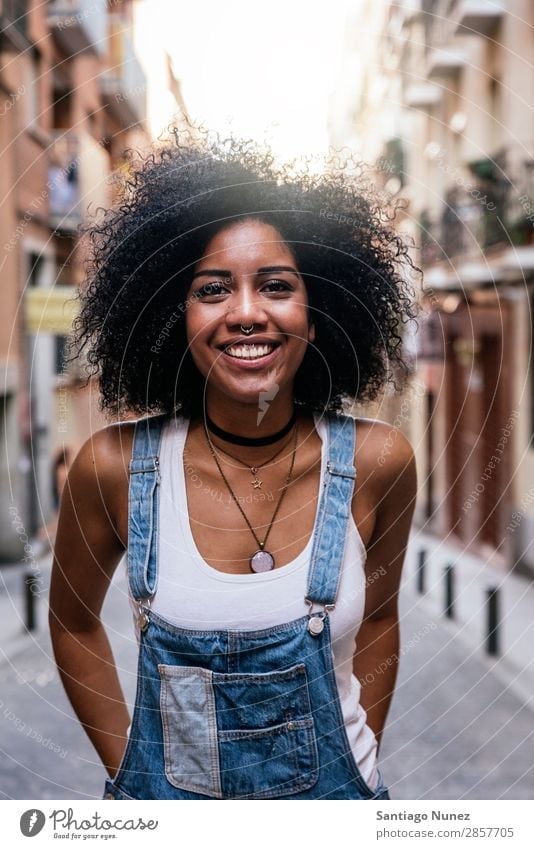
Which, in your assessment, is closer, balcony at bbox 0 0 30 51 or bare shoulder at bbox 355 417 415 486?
bare shoulder at bbox 355 417 415 486

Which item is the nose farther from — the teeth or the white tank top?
the white tank top

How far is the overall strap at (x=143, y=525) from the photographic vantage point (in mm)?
1365

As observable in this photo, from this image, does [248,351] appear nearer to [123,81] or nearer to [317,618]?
[317,618]

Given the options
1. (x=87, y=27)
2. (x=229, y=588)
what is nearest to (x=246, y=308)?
(x=229, y=588)

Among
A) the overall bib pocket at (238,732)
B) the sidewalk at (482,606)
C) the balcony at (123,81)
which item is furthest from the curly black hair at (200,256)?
the sidewalk at (482,606)

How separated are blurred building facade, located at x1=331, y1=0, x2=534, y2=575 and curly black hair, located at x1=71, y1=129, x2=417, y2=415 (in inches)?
8.0

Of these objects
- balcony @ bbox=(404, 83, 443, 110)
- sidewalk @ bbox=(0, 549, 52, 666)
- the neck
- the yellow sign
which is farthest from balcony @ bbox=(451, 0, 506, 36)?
the neck

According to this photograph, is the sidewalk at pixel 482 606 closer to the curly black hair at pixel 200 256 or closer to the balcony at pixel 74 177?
the balcony at pixel 74 177

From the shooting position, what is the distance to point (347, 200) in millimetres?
1534

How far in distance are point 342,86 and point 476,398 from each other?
7.10 metres

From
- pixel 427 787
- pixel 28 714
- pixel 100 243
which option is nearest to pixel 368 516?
pixel 100 243

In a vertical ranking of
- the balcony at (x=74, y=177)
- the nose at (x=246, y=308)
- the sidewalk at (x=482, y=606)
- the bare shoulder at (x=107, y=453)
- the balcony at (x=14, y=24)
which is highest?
the balcony at (x=14, y=24)

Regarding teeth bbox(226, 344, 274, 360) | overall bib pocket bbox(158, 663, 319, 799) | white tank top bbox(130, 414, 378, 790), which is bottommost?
overall bib pocket bbox(158, 663, 319, 799)

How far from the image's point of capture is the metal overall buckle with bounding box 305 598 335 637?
4.50 ft
